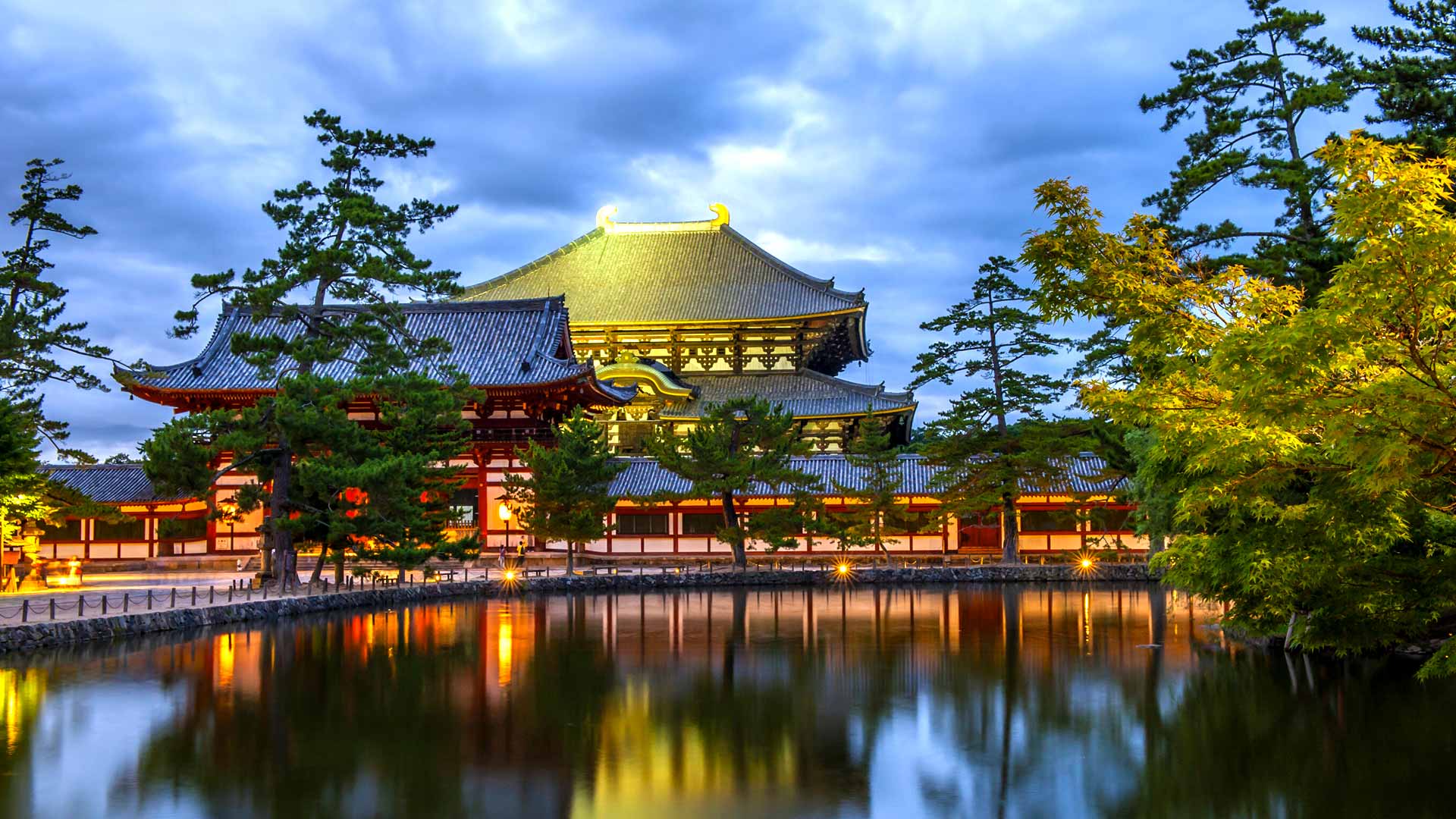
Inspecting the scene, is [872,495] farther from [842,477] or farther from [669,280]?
[669,280]

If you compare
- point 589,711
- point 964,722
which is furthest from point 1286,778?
point 589,711

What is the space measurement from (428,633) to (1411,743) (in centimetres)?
1752

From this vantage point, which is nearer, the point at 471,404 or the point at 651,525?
the point at 471,404

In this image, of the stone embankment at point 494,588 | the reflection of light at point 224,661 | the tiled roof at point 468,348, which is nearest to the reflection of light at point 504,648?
the reflection of light at point 224,661

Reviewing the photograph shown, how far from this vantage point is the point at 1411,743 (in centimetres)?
1334

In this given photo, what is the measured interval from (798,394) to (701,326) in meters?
5.82

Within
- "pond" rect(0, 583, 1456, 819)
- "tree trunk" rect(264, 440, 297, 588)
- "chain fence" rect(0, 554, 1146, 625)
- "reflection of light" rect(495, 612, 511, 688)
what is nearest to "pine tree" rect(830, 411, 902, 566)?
"chain fence" rect(0, 554, 1146, 625)

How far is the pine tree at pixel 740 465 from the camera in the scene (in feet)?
124

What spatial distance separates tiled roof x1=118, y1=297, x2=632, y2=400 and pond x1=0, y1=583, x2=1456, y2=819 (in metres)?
17.8

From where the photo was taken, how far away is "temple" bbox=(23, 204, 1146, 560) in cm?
4091

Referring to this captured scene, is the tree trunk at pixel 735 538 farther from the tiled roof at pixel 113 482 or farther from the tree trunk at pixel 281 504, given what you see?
the tiled roof at pixel 113 482

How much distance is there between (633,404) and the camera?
51844 mm

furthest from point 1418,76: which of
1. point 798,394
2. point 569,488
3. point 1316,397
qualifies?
point 798,394

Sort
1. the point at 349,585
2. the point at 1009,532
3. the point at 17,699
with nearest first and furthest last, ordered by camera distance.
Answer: the point at 17,699 < the point at 349,585 < the point at 1009,532
